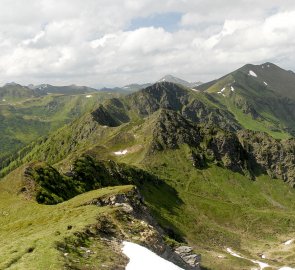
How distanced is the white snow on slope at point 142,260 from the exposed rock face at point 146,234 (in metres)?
3.15

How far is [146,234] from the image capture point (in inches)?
1857

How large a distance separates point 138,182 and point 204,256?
67.7 meters

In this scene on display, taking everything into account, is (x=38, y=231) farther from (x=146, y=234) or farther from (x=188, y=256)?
(x=188, y=256)

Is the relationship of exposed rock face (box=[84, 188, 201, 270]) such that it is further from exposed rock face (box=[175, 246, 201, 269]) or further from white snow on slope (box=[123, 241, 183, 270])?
white snow on slope (box=[123, 241, 183, 270])

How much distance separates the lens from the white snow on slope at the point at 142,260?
3659cm

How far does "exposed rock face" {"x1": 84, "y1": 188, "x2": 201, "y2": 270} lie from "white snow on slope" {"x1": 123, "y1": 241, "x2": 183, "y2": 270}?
10.3 feet

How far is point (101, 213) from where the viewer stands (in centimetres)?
4981

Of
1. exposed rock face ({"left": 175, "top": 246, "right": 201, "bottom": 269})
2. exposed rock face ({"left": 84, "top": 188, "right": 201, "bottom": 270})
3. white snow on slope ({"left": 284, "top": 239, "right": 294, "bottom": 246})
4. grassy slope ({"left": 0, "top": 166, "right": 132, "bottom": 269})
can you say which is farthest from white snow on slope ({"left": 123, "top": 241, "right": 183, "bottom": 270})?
white snow on slope ({"left": 284, "top": 239, "right": 294, "bottom": 246})

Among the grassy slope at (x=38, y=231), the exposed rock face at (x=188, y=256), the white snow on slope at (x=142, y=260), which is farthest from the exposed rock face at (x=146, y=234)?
the white snow on slope at (x=142, y=260)

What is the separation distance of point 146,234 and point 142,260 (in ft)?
29.3

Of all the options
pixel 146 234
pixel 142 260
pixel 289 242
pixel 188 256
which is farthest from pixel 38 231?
pixel 289 242

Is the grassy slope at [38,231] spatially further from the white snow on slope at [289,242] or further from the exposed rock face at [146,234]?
the white snow on slope at [289,242]

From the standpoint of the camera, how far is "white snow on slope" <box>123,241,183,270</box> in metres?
36.6

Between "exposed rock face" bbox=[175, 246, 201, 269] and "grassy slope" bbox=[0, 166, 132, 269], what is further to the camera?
"exposed rock face" bbox=[175, 246, 201, 269]
